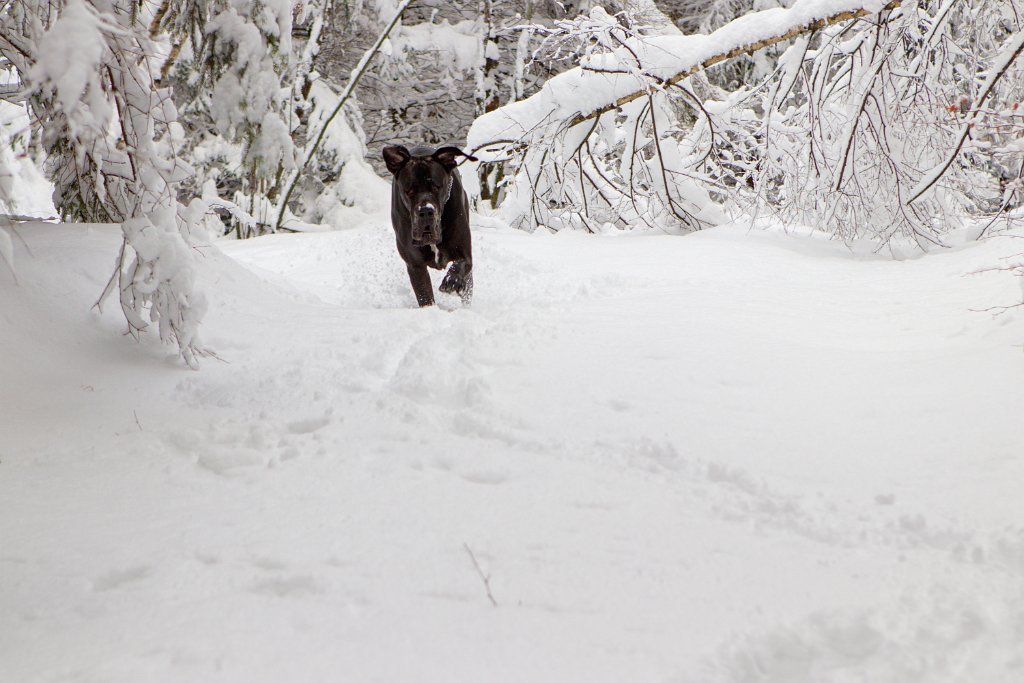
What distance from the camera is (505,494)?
254cm

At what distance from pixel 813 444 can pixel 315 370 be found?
2.26 meters

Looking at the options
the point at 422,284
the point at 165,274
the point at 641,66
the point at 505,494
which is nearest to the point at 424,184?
the point at 422,284

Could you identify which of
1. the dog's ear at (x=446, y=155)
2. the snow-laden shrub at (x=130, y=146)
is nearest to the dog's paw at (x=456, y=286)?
the dog's ear at (x=446, y=155)

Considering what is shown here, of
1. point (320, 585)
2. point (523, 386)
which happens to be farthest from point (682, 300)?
point (320, 585)

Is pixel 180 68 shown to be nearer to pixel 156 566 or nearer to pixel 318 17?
pixel 318 17

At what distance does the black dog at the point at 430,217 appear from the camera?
561cm

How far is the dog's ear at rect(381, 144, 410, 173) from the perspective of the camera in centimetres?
562

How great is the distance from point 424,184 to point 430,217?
0.28 meters

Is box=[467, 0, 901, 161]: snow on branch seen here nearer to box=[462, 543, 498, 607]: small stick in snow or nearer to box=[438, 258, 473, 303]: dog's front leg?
box=[438, 258, 473, 303]: dog's front leg

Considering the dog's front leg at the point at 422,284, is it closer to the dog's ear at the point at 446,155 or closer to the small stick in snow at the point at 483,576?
the dog's ear at the point at 446,155

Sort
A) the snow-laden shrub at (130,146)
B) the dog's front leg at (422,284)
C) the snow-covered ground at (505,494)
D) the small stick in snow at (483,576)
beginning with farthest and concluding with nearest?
the dog's front leg at (422,284)
the snow-laden shrub at (130,146)
the small stick in snow at (483,576)
the snow-covered ground at (505,494)

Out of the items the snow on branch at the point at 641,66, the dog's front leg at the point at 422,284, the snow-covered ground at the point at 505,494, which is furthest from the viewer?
the dog's front leg at the point at 422,284

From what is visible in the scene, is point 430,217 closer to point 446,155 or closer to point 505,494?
point 446,155

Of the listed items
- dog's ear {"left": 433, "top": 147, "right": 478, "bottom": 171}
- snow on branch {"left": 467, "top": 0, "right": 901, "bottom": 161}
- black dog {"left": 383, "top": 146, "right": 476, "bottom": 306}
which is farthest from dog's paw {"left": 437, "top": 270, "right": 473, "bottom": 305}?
snow on branch {"left": 467, "top": 0, "right": 901, "bottom": 161}
